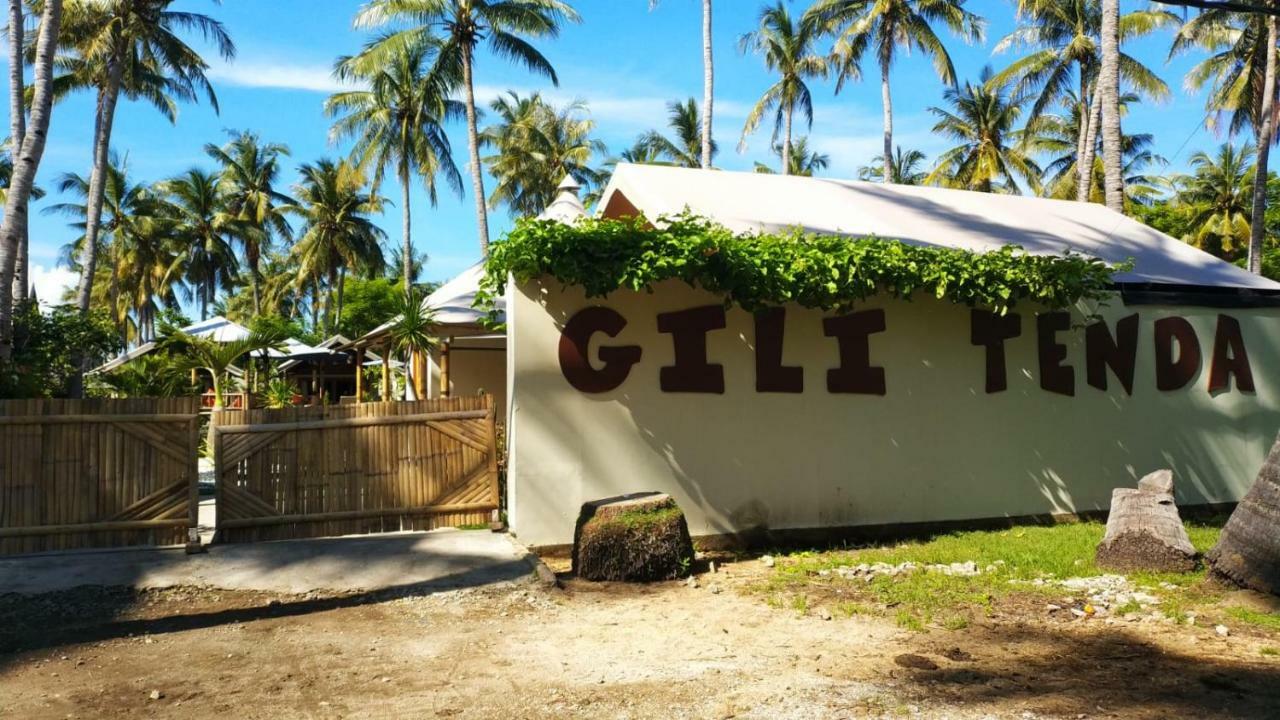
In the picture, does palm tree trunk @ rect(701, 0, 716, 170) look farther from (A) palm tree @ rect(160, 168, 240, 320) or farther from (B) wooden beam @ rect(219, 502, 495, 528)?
(A) palm tree @ rect(160, 168, 240, 320)

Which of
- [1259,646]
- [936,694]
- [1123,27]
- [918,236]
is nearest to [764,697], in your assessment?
[936,694]

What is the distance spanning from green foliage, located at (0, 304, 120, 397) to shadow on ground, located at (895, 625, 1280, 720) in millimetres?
11220

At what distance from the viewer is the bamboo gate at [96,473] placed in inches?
291

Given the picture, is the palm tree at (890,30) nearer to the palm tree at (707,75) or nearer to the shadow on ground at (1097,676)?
the palm tree at (707,75)

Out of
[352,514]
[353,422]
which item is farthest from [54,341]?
[352,514]

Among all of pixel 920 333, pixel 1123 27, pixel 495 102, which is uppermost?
Result: pixel 495 102

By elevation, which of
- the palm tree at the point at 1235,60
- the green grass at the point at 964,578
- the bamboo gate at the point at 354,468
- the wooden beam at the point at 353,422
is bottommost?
the green grass at the point at 964,578

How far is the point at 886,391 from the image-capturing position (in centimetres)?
962

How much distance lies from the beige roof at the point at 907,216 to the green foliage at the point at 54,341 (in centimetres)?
825

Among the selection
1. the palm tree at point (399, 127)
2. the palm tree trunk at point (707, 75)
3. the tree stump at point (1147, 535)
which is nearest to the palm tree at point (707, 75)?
the palm tree trunk at point (707, 75)

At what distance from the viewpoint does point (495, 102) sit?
44.7 m

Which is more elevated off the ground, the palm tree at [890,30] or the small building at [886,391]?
the palm tree at [890,30]

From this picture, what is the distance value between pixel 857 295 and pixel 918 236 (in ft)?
5.98

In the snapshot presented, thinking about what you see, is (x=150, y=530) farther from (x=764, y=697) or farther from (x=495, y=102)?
(x=495, y=102)
